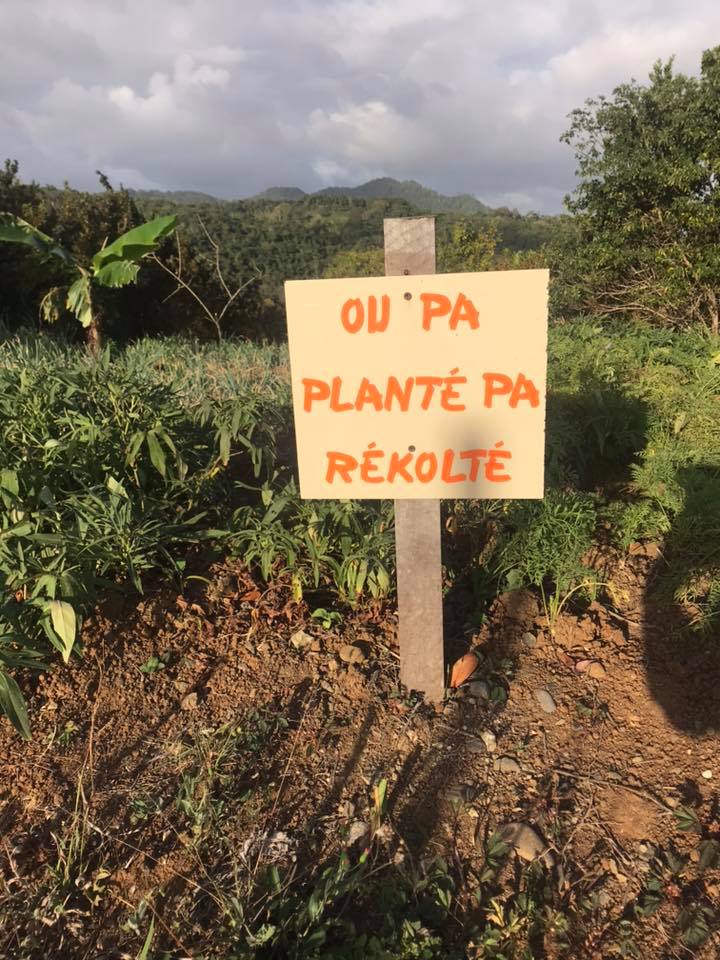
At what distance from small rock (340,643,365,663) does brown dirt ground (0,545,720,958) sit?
0.02 m

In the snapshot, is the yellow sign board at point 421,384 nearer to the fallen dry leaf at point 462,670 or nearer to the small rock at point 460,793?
the fallen dry leaf at point 462,670

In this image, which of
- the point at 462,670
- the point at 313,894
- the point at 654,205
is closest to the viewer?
the point at 313,894

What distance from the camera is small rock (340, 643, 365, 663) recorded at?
6.62 feet

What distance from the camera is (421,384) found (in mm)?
1578

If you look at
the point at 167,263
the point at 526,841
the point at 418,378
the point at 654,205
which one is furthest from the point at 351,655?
the point at 167,263

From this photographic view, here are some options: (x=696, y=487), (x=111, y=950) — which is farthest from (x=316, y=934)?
(x=696, y=487)

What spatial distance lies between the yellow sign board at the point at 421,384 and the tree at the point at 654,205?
6201 millimetres

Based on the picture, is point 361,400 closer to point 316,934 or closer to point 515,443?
point 515,443

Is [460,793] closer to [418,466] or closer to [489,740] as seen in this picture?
[489,740]

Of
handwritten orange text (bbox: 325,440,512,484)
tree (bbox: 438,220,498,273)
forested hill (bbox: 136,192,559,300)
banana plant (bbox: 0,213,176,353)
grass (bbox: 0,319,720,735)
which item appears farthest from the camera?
forested hill (bbox: 136,192,559,300)

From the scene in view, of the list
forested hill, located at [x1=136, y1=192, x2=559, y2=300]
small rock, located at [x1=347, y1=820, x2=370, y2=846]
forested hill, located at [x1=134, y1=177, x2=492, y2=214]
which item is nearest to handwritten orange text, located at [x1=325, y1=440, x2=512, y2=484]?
small rock, located at [x1=347, y1=820, x2=370, y2=846]

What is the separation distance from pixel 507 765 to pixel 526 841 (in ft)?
0.77

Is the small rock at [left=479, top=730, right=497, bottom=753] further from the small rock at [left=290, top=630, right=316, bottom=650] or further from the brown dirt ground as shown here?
the small rock at [left=290, top=630, right=316, bottom=650]

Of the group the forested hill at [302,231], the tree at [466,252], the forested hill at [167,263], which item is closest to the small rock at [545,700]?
the forested hill at [167,263]
